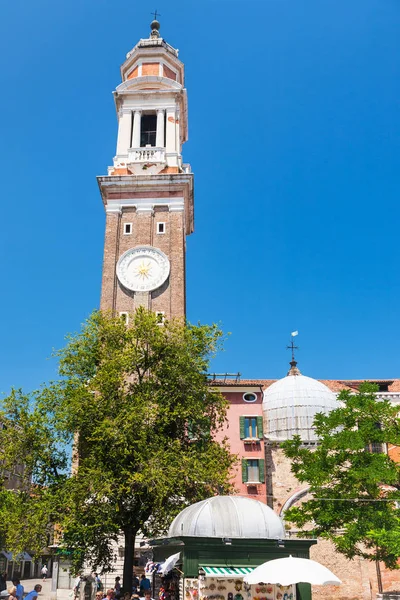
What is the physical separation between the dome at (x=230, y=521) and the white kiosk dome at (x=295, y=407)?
23509 mm

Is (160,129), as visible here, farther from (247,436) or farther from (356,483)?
(356,483)

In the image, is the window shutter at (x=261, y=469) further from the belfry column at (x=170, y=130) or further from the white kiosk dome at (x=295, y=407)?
the belfry column at (x=170, y=130)

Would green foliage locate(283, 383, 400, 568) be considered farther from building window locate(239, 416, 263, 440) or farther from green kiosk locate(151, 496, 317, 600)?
building window locate(239, 416, 263, 440)

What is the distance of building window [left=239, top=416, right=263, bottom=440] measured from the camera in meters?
37.9

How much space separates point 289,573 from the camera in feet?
46.5

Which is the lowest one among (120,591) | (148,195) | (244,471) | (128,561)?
(120,591)

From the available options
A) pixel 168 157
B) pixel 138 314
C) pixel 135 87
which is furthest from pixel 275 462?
pixel 135 87

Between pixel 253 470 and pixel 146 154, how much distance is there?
22794mm

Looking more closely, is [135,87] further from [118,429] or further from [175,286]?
[118,429]

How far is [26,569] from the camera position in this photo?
62.0 metres

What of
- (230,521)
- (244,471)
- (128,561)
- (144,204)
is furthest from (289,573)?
(144,204)

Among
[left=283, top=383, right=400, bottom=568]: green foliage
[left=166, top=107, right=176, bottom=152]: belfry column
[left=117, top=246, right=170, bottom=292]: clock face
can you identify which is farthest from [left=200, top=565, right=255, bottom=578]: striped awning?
[left=166, top=107, right=176, bottom=152]: belfry column

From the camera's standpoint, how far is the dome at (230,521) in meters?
16.0

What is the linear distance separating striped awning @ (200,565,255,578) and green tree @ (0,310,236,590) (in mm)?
7992
